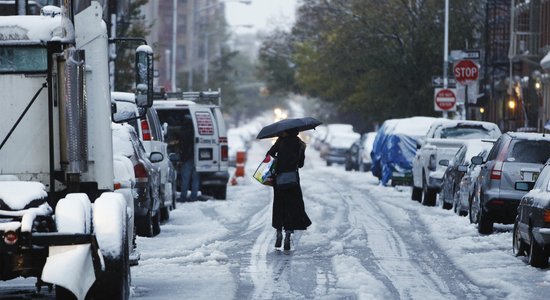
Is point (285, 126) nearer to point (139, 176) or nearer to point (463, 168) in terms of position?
point (139, 176)

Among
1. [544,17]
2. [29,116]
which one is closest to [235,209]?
[29,116]

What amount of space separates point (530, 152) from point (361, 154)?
Answer: 119 ft

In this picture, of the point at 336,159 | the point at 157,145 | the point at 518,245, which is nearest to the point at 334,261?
the point at 518,245

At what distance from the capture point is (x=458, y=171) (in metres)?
28.2

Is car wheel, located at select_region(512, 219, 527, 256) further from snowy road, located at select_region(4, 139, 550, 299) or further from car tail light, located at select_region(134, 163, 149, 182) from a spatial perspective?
car tail light, located at select_region(134, 163, 149, 182)

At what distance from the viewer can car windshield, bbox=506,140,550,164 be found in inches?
880

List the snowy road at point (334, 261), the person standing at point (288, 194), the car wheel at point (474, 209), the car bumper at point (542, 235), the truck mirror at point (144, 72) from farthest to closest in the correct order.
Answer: the car wheel at point (474, 209) < the person standing at point (288, 194) < the car bumper at point (542, 235) < the snowy road at point (334, 261) < the truck mirror at point (144, 72)

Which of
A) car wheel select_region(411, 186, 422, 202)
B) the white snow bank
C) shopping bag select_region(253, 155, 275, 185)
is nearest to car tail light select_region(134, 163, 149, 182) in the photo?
shopping bag select_region(253, 155, 275, 185)

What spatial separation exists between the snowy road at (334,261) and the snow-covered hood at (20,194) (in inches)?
95.1

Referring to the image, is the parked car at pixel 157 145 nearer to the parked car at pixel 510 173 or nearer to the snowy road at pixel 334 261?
the snowy road at pixel 334 261

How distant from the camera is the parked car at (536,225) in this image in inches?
660

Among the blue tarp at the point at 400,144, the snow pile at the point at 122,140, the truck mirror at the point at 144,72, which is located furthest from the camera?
the blue tarp at the point at 400,144

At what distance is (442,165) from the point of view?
3078 cm

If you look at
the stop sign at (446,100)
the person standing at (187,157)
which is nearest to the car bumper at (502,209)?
the person standing at (187,157)
